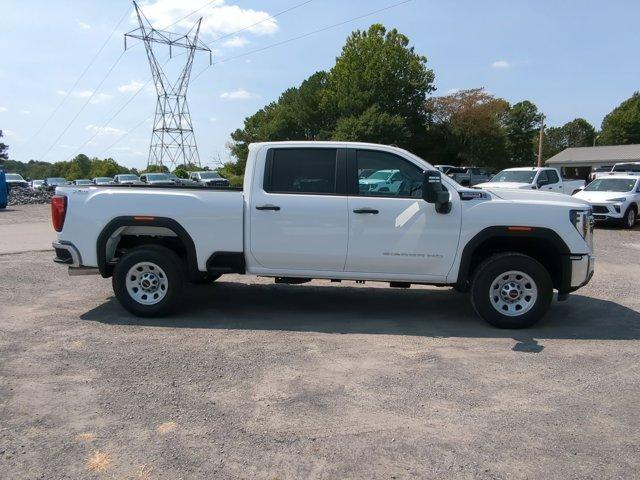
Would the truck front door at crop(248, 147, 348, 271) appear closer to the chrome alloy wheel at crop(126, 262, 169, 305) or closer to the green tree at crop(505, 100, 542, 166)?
the chrome alloy wheel at crop(126, 262, 169, 305)

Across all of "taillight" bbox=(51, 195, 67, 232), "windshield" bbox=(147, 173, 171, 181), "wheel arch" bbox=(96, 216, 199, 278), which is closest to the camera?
"wheel arch" bbox=(96, 216, 199, 278)

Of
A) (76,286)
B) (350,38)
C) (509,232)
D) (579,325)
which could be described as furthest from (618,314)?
(350,38)

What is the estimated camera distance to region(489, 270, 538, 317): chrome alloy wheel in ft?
20.5

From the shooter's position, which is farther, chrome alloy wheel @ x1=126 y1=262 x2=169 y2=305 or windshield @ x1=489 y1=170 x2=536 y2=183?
windshield @ x1=489 y1=170 x2=536 y2=183

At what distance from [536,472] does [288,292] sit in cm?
519

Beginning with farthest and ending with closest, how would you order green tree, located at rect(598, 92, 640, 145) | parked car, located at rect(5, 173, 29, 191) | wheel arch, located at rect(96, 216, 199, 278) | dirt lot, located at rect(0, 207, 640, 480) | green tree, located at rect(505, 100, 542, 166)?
green tree, located at rect(598, 92, 640, 145)
green tree, located at rect(505, 100, 542, 166)
parked car, located at rect(5, 173, 29, 191)
wheel arch, located at rect(96, 216, 199, 278)
dirt lot, located at rect(0, 207, 640, 480)

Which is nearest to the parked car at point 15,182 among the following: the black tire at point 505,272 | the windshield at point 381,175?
the windshield at point 381,175

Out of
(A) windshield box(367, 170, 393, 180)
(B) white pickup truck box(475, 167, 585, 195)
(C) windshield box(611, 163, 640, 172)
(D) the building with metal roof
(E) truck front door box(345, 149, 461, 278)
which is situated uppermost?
(D) the building with metal roof

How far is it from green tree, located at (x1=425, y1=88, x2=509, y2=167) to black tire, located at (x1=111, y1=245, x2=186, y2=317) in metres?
56.5

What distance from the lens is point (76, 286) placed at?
27.9 feet

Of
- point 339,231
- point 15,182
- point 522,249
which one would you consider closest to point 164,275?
point 339,231

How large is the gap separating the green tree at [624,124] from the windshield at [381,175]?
10200 cm

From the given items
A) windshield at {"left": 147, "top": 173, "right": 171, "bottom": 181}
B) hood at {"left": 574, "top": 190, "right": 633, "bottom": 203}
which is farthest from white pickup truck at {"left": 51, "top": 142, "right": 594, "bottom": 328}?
windshield at {"left": 147, "top": 173, "right": 171, "bottom": 181}

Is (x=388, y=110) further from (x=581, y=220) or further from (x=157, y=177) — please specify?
(x=581, y=220)
